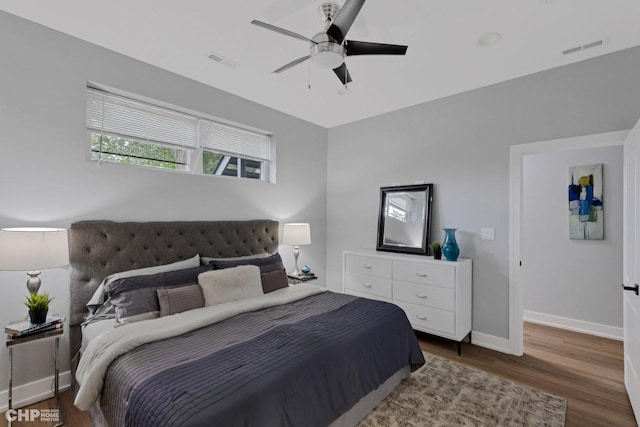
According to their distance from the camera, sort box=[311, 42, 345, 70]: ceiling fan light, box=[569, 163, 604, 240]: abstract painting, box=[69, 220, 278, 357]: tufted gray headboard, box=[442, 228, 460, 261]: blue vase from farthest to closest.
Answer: box=[569, 163, 604, 240]: abstract painting, box=[442, 228, 460, 261]: blue vase, box=[69, 220, 278, 357]: tufted gray headboard, box=[311, 42, 345, 70]: ceiling fan light

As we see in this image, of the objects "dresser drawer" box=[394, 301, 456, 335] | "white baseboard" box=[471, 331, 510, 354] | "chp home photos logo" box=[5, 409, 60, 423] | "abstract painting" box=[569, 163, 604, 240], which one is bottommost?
"chp home photos logo" box=[5, 409, 60, 423]

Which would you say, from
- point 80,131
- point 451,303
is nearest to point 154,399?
point 80,131

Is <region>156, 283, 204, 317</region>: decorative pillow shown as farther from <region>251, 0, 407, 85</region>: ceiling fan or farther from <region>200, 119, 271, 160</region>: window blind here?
<region>251, 0, 407, 85</region>: ceiling fan

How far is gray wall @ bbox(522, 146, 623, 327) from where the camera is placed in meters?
3.54

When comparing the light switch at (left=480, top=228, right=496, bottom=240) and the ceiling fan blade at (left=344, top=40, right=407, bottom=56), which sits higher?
the ceiling fan blade at (left=344, top=40, right=407, bottom=56)

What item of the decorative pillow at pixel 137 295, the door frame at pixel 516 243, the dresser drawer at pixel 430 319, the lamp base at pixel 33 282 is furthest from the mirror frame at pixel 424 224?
the lamp base at pixel 33 282

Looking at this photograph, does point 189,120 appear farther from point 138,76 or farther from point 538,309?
point 538,309

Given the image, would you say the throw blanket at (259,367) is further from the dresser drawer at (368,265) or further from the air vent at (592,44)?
the air vent at (592,44)

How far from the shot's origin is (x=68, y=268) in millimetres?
2457

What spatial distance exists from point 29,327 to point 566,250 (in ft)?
17.8

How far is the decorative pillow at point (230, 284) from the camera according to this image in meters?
2.51

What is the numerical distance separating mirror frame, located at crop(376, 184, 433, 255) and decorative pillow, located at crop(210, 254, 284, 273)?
1485mm

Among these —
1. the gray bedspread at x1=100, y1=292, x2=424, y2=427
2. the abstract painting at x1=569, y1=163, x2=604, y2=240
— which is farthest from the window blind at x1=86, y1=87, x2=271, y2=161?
the abstract painting at x1=569, y1=163, x2=604, y2=240

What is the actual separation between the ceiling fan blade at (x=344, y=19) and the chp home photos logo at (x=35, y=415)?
3.14 m
